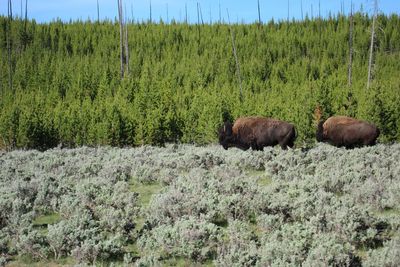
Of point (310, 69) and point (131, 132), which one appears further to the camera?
point (310, 69)

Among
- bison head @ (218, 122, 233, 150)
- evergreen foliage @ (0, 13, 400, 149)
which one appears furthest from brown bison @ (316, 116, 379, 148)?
evergreen foliage @ (0, 13, 400, 149)

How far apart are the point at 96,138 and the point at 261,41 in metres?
61.1

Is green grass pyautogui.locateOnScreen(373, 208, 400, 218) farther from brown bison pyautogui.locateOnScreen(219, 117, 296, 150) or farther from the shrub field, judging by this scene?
brown bison pyautogui.locateOnScreen(219, 117, 296, 150)

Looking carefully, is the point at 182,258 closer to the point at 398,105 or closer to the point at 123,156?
the point at 123,156

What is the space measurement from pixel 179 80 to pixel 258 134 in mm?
56220

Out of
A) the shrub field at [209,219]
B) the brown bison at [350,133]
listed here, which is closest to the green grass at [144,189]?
the shrub field at [209,219]

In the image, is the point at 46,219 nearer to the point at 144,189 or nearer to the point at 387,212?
the point at 144,189

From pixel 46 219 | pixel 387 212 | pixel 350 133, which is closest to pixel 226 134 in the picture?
pixel 350 133

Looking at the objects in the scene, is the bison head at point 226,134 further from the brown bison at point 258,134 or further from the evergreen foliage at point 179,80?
the evergreen foliage at point 179,80

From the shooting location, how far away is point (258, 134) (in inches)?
663

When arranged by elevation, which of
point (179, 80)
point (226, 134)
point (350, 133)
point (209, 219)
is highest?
point (179, 80)

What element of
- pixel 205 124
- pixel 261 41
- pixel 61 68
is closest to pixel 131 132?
pixel 205 124

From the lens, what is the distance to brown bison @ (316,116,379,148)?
17266 millimetres

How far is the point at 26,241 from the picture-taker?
684 centimetres
